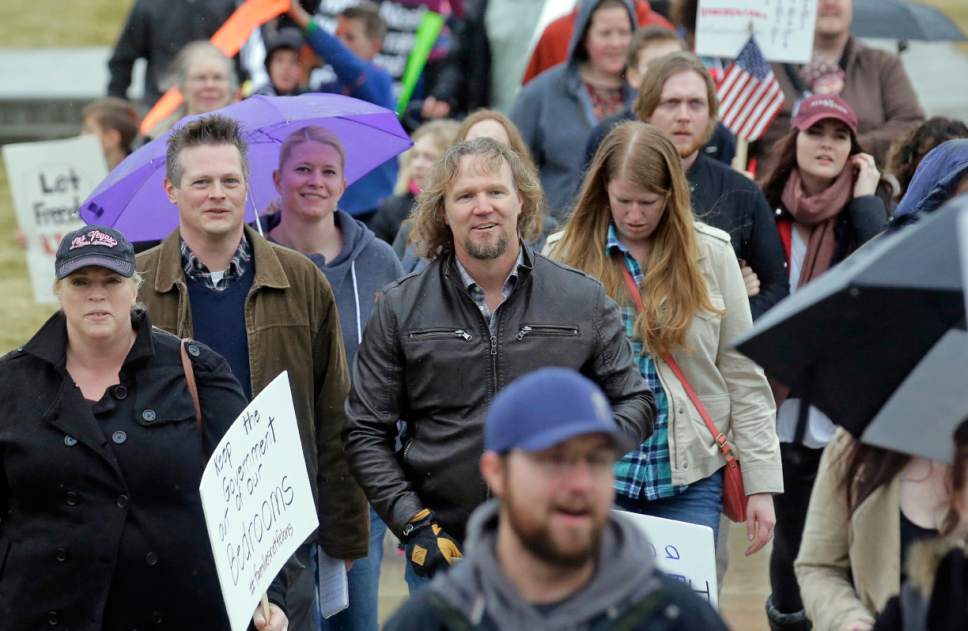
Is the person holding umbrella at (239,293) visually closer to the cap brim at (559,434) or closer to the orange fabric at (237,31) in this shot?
the cap brim at (559,434)

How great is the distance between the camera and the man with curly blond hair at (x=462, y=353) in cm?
512

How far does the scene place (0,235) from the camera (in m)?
15.2

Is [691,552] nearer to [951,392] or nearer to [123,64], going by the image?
[951,392]

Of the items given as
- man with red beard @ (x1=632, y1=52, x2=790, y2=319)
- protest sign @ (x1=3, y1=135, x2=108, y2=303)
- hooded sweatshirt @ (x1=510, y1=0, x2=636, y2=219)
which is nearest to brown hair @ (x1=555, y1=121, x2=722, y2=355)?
man with red beard @ (x1=632, y1=52, x2=790, y2=319)

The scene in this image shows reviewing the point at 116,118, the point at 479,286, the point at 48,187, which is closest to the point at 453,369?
the point at 479,286

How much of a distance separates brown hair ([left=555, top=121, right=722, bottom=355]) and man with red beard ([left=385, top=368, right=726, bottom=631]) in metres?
2.55

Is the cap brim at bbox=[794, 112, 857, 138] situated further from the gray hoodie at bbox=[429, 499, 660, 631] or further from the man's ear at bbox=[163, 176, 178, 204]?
the gray hoodie at bbox=[429, 499, 660, 631]

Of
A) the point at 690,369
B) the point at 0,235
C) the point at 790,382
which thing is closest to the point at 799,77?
the point at 690,369

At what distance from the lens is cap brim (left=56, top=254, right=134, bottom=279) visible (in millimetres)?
4879

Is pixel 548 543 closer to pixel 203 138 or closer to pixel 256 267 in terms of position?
pixel 256 267

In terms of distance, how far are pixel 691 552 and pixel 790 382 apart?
1.60 meters

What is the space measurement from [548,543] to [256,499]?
6.46ft

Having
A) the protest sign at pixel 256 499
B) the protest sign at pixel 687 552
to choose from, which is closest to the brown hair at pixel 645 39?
the protest sign at pixel 687 552

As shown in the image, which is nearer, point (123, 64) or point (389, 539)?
point (389, 539)
